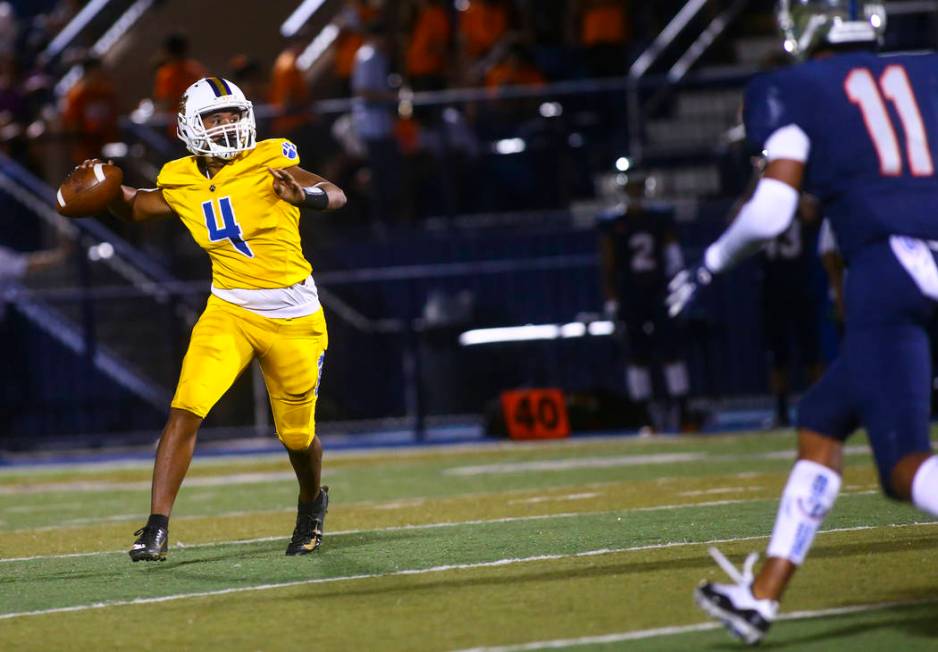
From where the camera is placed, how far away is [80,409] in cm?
1523

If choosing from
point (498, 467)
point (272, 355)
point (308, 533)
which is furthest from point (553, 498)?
point (272, 355)

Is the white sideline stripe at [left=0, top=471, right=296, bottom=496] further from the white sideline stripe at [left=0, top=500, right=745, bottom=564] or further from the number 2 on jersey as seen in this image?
the number 2 on jersey

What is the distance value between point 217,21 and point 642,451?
9111 millimetres

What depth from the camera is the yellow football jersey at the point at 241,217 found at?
6.95 m

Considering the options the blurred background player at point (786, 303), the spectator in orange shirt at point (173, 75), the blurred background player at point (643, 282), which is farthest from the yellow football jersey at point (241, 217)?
the spectator in orange shirt at point (173, 75)

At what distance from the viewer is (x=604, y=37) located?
53.9 ft

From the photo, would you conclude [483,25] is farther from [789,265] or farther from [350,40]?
[789,265]

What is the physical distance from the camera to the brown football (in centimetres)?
706

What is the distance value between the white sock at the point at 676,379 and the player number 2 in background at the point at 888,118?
8629 millimetres

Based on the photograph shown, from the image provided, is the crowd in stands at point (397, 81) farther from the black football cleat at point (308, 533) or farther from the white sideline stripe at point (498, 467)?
the black football cleat at point (308, 533)

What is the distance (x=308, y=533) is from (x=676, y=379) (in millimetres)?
6631

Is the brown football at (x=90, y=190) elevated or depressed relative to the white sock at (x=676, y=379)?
elevated

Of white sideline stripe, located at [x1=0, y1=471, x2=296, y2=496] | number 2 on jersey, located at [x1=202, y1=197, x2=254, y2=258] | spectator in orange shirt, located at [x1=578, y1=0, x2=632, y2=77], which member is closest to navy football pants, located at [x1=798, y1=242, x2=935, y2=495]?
number 2 on jersey, located at [x1=202, y1=197, x2=254, y2=258]

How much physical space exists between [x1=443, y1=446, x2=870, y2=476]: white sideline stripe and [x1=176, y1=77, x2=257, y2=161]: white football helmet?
14.5ft
